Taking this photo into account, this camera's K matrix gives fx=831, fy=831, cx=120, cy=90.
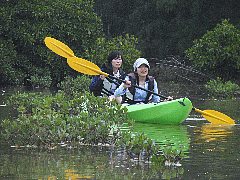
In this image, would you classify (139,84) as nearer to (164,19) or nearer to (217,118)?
(217,118)

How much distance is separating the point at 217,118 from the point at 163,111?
0.97 metres

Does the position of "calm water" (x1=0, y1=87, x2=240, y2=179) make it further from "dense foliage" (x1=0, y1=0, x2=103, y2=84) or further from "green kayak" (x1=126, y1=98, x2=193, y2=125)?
"dense foliage" (x1=0, y1=0, x2=103, y2=84)

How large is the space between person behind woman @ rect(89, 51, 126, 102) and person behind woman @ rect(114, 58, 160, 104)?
1.55 feet

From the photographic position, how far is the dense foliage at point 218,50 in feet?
96.3

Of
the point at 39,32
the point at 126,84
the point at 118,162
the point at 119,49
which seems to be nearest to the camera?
the point at 118,162

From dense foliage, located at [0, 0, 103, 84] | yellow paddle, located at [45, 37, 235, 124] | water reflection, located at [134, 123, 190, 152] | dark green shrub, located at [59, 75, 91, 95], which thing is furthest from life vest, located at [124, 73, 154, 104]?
dense foliage, located at [0, 0, 103, 84]

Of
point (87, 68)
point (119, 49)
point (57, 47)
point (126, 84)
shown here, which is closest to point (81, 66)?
point (87, 68)

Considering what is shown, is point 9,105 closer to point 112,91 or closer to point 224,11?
point 112,91

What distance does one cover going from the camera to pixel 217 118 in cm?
1457

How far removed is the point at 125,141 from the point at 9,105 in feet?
26.9

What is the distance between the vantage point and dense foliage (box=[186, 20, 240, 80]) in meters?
29.3

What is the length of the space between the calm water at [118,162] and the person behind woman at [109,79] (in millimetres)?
3589

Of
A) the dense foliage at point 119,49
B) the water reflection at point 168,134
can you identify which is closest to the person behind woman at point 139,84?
the water reflection at point 168,134

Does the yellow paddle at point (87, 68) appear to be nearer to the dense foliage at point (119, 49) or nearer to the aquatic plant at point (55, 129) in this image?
the aquatic plant at point (55, 129)
